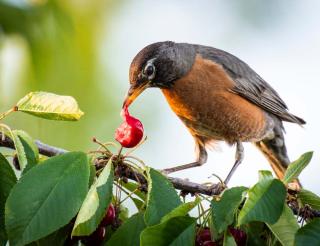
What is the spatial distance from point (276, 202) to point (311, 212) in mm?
394

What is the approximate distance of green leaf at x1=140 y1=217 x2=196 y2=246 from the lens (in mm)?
1925

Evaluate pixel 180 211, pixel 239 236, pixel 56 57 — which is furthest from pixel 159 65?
pixel 180 211

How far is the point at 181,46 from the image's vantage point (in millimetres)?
5238

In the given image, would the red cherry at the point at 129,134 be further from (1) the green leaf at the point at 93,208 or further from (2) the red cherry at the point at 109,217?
(1) the green leaf at the point at 93,208

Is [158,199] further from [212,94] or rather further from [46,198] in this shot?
[212,94]

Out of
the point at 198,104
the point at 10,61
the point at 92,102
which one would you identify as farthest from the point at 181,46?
the point at 10,61

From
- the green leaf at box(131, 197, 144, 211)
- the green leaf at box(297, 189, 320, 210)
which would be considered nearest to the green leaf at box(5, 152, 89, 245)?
the green leaf at box(131, 197, 144, 211)

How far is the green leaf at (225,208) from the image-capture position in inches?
80.0

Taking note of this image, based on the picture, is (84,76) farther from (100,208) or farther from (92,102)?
(100,208)

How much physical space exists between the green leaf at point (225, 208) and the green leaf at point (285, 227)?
177 millimetres

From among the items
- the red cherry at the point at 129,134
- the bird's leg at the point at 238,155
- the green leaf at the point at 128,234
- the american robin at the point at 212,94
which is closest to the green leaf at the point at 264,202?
the green leaf at the point at 128,234

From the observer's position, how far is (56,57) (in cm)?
292

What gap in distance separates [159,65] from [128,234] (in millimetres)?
2733

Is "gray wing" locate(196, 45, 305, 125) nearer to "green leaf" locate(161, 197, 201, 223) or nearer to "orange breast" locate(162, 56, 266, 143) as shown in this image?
"orange breast" locate(162, 56, 266, 143)
